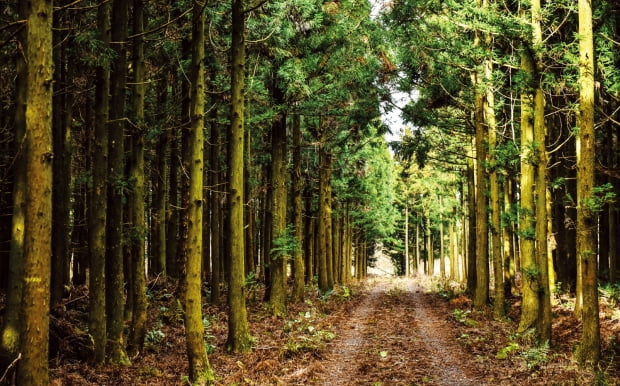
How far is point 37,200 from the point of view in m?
5.69

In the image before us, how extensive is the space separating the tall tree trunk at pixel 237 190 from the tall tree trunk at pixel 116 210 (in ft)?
7.76

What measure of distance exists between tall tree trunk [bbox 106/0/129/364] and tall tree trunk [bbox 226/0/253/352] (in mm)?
2364

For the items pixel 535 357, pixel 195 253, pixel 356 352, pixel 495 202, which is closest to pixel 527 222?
pixel 495 202

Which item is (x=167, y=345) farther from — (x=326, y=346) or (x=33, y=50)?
(x=33, y=50)

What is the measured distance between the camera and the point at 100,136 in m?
9.37

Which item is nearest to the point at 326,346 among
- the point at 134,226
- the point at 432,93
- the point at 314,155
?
the point at 134,226

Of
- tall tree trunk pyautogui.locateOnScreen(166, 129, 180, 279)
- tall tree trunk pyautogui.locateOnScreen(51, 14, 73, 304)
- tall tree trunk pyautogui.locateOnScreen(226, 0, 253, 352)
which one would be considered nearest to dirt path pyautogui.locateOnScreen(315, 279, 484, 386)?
tall tree trunk pyautogui.locateOnScreen(226, 0, 253, 352)

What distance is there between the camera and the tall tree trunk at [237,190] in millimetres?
11289

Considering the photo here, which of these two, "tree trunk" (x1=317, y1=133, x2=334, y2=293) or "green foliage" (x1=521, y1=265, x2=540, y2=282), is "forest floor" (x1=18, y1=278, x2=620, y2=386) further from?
"tree trunk" (x1=317, y1=133, x2=334, y2=293)

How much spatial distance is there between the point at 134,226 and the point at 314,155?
53.5ft

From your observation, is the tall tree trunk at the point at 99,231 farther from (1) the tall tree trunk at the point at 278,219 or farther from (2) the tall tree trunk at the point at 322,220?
(2) the tall tree trunk at the point at 322,220

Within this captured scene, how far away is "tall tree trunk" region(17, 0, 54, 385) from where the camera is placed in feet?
18.6

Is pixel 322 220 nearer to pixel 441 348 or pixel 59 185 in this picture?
pixel 441 348

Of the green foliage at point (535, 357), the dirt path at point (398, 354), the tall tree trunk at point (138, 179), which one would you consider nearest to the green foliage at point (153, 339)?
the tall tree trunk at point (138, 179)
